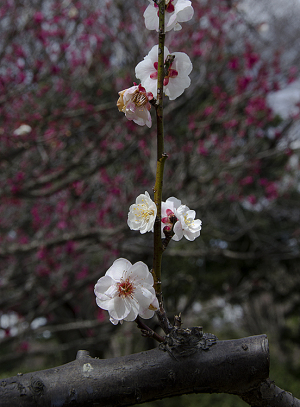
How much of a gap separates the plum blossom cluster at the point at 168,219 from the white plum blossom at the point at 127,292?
92 mm

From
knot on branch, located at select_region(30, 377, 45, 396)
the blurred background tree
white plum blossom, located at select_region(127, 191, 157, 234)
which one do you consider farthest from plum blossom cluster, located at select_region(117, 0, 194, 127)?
the blurred background tree

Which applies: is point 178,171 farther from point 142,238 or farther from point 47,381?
point 47,381

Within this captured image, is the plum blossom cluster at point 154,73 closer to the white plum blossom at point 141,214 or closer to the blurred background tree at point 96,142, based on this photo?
the white plum blossom at point 141,214

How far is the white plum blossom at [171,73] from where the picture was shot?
2.66 feet

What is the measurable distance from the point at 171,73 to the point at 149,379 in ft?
2.19

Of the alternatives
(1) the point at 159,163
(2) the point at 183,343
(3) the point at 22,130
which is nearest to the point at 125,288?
(2) the point at 183,343

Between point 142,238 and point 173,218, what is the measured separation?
3.87 meters

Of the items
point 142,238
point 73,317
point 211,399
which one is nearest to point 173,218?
point 142,238

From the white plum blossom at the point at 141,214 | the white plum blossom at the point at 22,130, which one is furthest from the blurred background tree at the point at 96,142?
the white plum blossom at the point at 141,214

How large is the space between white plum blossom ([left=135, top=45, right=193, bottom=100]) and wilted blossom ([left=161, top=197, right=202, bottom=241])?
0.27 metres

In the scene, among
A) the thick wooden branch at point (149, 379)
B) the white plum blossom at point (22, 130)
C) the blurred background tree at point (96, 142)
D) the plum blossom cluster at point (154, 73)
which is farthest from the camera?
the blurred background tree at point (96, 142)

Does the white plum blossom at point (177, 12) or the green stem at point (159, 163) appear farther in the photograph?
the white plum blossom at point (177, 12)

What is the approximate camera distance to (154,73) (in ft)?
2.76

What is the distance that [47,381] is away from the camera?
0.65 meters
